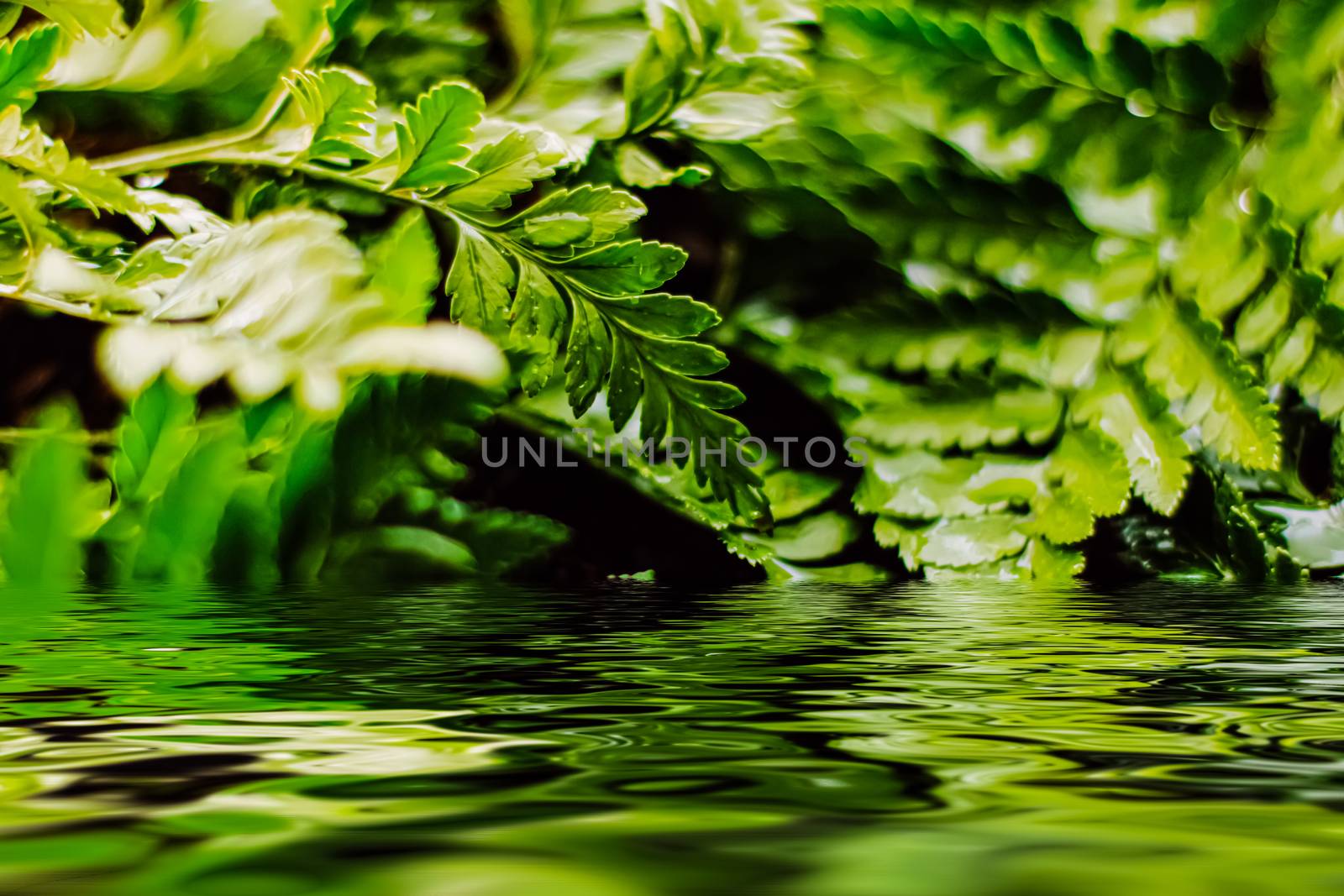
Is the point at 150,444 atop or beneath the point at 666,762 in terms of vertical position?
atop

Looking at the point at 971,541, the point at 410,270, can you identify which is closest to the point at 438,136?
the point at 410,270

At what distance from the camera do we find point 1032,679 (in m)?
0.39

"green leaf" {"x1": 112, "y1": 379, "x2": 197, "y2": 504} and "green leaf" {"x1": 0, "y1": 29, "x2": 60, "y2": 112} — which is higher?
"green leaf" {"x1": 0, "y1": 29, "x2": 60, "y2": 112}

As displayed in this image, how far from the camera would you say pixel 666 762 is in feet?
0.86

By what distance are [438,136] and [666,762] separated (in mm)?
462

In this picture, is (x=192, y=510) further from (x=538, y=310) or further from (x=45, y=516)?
(x=538, y=310)

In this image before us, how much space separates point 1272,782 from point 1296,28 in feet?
2.27

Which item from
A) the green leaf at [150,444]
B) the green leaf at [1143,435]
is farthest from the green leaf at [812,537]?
the green leaf at [150,444]

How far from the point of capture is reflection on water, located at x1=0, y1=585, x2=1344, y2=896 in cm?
19

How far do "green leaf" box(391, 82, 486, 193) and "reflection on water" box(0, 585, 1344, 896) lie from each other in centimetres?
27

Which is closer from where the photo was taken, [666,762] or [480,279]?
[666,762]

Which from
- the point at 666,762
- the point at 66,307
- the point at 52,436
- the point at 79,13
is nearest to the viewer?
the point at 666,762

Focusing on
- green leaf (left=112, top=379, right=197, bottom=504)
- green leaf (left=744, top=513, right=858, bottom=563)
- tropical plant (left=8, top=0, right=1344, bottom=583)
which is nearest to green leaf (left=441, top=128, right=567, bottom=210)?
tropical plant (left=8, top=0, right=1344, bottom=583)

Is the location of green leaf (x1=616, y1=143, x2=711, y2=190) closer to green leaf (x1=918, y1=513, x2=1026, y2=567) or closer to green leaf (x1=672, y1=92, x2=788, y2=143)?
green leaf (x1=672, y1=92, x2=788, y2=143)
